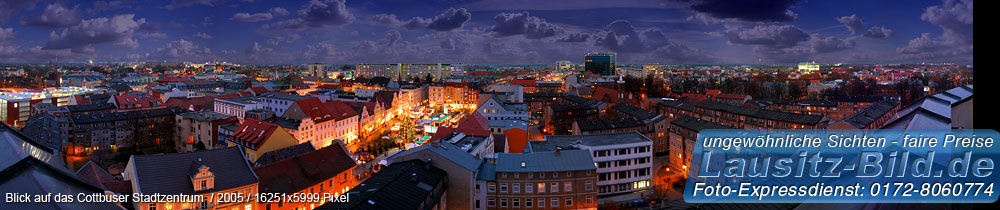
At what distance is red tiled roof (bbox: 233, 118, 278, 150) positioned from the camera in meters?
12.5

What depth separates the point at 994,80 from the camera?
46.7 inches

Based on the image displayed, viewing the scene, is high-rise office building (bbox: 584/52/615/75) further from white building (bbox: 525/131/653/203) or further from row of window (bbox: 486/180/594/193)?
row of window (bbox: 486/180/594/193)

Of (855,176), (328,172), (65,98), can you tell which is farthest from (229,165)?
(65,98)

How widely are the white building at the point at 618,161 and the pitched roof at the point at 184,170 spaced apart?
528 centimetres

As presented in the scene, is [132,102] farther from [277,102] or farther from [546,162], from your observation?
[546,162]

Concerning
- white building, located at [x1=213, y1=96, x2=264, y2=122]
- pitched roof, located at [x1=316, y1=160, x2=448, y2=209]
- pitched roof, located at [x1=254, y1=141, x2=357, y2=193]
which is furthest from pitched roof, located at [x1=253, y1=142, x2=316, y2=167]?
white building, located at [x1=213, y1=96, x2=264, y2=122]

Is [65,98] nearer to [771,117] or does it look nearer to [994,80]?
[771,117]

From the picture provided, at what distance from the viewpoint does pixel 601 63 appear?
2687 inches

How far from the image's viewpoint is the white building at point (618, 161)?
10844 millimetres

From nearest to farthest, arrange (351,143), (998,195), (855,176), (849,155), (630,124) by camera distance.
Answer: (998,195), (855,176), (849,155), (630,124), (351,143)

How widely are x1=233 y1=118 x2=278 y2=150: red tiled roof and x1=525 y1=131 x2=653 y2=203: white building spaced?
6505 mm

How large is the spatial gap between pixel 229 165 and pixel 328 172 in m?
1.85

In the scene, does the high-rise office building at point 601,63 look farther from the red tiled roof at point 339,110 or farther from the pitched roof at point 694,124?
the pitched roof at point 694,124

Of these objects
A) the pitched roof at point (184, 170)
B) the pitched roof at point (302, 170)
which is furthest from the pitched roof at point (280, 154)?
the pitched roof at point (184, 170)
